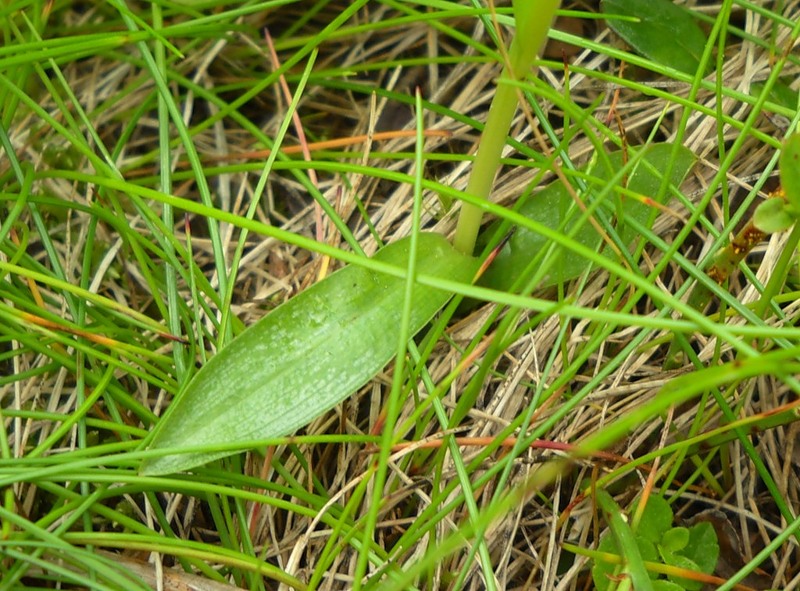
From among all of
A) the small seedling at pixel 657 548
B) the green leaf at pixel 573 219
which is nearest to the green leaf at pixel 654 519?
the small seedling at pixel 657 548

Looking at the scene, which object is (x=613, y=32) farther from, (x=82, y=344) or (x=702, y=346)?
(x=82, y=344)

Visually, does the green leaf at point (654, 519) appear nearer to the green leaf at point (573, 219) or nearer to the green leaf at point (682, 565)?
the green leaf at point (682, 565)

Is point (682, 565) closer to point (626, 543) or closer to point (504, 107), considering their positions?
point (626, 543)

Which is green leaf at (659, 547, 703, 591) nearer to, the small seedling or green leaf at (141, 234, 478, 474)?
the small seedling

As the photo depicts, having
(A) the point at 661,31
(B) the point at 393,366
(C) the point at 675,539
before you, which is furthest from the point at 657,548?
(A) the point at 661,31

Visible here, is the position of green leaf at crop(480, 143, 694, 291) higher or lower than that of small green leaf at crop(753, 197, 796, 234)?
lower

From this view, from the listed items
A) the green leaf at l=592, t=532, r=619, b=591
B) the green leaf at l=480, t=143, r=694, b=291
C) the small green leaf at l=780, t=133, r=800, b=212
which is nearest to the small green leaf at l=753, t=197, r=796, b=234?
the small green leaf at l=780, t=133, r=800, b=212

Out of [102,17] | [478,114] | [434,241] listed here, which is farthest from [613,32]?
[102,17]
